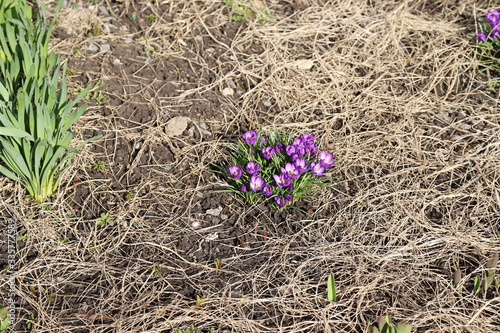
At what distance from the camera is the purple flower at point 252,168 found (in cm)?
258

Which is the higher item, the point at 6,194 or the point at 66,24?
the point at 66,24

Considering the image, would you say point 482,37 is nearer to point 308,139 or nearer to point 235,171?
Answer: point 308,139

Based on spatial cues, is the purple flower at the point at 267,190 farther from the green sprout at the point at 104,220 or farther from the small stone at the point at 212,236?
the green sprout at the point at 104,220

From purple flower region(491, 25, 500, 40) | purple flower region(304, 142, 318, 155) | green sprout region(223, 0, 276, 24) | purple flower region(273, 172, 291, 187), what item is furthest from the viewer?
green sprout region(223, 0, 276, 24)

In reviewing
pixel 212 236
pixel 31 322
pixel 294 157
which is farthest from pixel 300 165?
pixel 31 322

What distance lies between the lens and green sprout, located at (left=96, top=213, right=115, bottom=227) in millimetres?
2553

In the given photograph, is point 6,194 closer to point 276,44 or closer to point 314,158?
point 314,158

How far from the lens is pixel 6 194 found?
2641 millimetres

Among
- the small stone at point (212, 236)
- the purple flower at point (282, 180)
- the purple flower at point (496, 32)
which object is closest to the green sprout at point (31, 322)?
the small stone at point (212, 236)

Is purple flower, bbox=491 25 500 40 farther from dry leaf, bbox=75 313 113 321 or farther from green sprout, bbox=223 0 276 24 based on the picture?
dry leaf, bbox=75 313 113 321

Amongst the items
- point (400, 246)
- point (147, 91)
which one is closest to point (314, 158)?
point (400, 246)

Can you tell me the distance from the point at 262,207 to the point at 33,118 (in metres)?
1.06

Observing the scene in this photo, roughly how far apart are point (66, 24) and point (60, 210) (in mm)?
1422

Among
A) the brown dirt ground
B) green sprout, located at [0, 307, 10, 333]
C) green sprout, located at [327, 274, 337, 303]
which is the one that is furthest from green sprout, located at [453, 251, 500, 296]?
green sprout, located at [0, 307, 10, 333]
